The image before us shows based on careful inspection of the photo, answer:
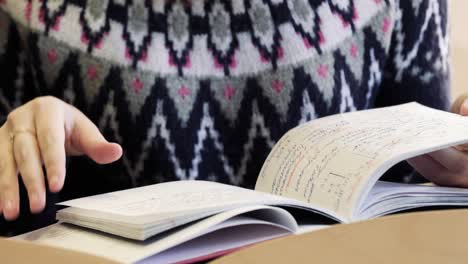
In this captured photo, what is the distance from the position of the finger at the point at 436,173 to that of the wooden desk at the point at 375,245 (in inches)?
9.7

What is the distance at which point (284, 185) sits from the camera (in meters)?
0.65

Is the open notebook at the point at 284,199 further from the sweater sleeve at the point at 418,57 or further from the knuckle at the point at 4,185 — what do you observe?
the sweater sleeve at the point at 418,57

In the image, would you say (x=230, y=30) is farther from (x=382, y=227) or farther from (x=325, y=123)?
(x=382, y=227)

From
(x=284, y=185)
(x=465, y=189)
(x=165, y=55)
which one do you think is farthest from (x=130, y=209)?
(x=165, y=55)

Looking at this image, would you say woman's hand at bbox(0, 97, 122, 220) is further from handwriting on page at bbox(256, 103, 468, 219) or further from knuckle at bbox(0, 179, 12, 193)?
handwriting on page at bbox(256, 103, 468, 219)

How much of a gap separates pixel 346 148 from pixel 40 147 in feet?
0.91

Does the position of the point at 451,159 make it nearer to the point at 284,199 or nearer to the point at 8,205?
the point at 284,199

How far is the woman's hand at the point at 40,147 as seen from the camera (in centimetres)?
57

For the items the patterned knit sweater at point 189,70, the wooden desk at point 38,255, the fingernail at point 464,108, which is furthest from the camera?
the patterned knit sweater at point 189,70

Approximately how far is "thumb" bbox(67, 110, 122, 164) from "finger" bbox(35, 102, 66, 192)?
0.02 m

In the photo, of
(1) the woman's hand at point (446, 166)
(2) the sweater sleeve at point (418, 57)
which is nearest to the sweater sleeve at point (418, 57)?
(2) the sweater sleeve at point (418, 57)

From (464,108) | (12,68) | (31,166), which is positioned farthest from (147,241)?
(12,68)

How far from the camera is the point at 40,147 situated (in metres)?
0.61

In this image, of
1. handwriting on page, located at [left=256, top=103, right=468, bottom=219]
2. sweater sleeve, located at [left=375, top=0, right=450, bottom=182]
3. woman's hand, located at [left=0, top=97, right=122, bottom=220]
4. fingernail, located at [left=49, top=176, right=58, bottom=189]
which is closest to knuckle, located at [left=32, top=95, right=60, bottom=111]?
woman's hand, located at [left=0, top=97, right=122, bottom=220]
